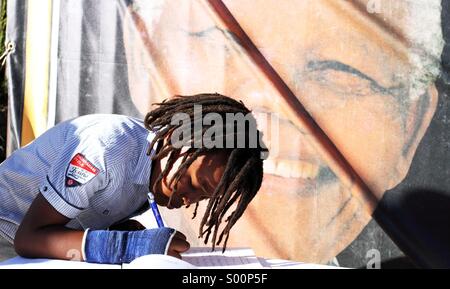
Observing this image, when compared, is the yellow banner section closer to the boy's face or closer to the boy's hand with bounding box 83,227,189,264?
the boy's face

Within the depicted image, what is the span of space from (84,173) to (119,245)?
7.4 inches

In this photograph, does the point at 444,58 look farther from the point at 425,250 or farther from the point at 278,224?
the point at 278,224

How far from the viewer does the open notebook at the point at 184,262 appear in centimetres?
157

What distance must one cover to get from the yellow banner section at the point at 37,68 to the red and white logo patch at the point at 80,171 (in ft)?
5.81

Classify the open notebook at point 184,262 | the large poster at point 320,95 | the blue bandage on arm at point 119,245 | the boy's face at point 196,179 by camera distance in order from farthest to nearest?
the large poster at point 320,95, the boy's face at point 196,179, the blue bandage on arm at point 119,245, the open notebook at point 184,262

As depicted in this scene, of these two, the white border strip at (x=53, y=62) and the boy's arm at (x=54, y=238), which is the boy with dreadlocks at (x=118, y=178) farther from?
the white border strip at (x=53, y=62)

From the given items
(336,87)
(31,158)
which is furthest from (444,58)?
(31,158)

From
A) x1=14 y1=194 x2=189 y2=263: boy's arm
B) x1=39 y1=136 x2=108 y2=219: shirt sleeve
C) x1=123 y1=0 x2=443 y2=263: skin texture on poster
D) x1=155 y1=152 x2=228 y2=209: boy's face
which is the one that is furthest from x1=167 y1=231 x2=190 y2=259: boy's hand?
x1=123 y1=0 x2=443 y2=263: skin texture on poster

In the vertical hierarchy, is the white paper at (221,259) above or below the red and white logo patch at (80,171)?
below

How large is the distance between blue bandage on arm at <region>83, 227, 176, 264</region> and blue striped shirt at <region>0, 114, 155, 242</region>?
0.31ft

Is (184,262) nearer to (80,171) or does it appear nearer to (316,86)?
(80,171)

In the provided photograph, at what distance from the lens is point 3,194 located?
6.35 feet

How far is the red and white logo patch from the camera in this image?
1689mm

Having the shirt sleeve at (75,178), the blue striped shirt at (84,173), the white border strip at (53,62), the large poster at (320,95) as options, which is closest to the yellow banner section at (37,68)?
the white border strip at (53,62)
